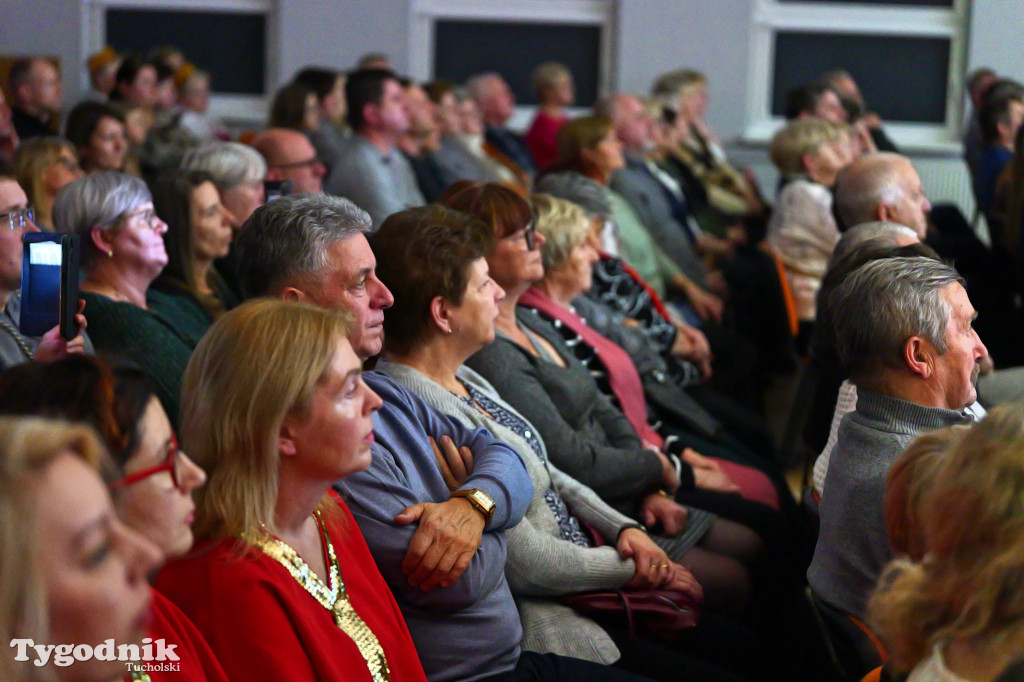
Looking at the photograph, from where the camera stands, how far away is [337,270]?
2.12 metres

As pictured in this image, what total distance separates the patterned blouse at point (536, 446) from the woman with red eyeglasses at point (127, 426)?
106cm

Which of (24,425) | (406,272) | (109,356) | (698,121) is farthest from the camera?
(698,121)

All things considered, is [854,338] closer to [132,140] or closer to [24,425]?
[24,425]

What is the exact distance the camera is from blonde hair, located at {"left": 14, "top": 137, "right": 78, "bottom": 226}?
3.57 m

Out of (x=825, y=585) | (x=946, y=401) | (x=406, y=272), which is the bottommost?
(x=825, y=585)

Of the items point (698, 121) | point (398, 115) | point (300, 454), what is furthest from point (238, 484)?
point (698, 121)

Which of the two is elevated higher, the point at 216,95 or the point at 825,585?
the point at 216,95

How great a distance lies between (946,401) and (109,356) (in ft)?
4.81

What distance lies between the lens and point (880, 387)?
6.73 ft

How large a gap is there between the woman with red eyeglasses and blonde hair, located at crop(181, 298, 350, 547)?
0.20m

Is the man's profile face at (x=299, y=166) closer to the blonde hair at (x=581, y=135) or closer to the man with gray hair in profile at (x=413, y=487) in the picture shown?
the blonde hair at (x=581, y=135)

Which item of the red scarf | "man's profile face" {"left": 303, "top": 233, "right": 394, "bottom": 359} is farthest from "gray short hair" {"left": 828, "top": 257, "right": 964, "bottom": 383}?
the red scarf

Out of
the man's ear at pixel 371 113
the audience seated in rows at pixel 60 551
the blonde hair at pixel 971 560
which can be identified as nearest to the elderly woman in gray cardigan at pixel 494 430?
the blonde hair at pixel 971 560

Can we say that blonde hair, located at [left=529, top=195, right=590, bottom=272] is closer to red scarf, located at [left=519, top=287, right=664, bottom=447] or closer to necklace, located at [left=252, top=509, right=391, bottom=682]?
red scarf, located at [left=519, top=287, right=664, bottom=447]
